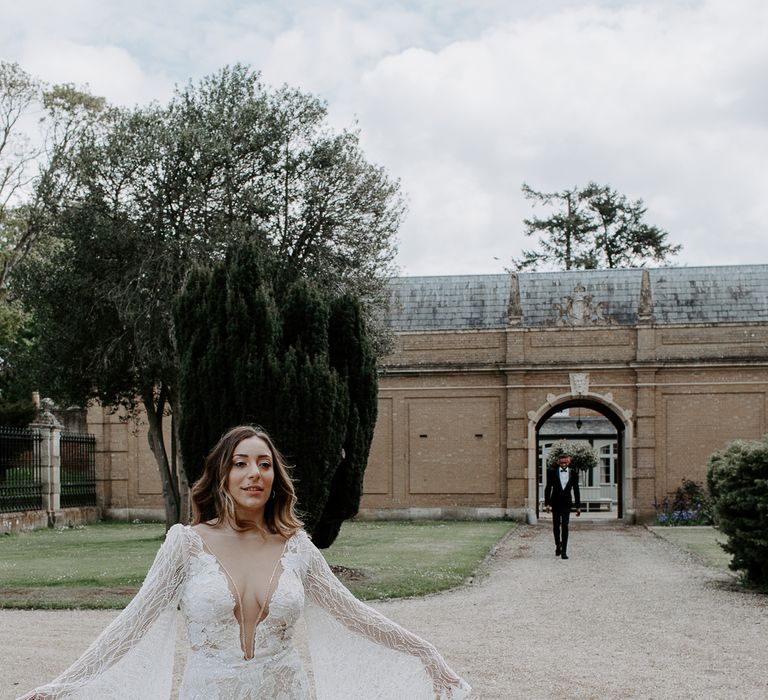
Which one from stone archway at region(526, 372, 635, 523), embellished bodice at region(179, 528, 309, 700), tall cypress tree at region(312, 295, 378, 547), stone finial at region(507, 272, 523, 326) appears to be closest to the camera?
embellished bodice at region(179, 528, 309, 700)

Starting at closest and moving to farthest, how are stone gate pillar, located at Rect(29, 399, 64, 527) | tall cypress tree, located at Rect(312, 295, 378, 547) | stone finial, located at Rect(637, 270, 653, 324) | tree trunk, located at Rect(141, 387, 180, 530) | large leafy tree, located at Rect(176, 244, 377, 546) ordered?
large leafy tree, located at Rect(176, 244, 377, 546) → tall cypress tree, located at Rect(312, 295, 378, 547) → tree trunk, located at Rect(141, 387, 180, 530) → stone gate pillar, located at Rect(29, 399, 64, 527) → stone finial, located at Rect(637, 270, 653, 324)

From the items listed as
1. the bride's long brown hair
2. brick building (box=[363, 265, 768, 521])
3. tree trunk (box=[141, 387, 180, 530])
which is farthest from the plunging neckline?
brick building (box=[363, 265, 768, 521])

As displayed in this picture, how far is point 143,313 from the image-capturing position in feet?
59.0

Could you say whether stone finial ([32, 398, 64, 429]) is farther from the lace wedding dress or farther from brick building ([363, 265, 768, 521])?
the lace wedding dress

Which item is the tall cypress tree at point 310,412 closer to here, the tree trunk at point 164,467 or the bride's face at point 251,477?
the tree trunk at point 164,467

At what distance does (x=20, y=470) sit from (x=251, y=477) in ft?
76.6

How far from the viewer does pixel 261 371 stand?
1223 centimetres

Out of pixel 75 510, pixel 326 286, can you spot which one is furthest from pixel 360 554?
pixel 75 510

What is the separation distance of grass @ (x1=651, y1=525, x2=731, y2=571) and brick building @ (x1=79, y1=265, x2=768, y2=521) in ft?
9.22

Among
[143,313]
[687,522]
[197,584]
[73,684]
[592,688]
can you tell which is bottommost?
[687,522]

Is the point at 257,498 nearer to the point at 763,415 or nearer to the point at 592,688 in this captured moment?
the point at 592,688

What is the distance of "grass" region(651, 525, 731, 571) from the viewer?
55.3ft

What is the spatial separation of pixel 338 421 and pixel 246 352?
1477mm

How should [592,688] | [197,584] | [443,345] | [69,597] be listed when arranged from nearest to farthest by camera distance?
[197,584], [592,688], [69,597], [443,345]
